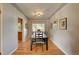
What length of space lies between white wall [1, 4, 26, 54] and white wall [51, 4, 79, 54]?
0.85 meters

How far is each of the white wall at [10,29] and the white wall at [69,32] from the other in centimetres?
85

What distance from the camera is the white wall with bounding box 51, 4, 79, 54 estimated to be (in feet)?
7.95

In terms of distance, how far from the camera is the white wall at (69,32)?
2.42 m

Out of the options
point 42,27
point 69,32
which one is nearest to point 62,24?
point 69,32

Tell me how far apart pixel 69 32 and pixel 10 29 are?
1.34 m

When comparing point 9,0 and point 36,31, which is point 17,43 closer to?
point 36,31

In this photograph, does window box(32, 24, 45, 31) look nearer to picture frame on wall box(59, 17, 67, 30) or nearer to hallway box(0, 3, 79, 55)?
hallway box(0, 3, 79, 55)

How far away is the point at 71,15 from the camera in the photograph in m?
2.61

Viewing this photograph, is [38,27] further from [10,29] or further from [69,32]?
[69,32]

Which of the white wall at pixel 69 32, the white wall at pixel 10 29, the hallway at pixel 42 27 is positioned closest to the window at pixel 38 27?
the hallway at pixel 42 27

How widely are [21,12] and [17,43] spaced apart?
695 millimetres

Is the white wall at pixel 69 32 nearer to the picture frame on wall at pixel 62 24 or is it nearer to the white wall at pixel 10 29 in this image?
the picture frame on wall at pixel 62 24

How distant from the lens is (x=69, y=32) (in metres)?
2.78

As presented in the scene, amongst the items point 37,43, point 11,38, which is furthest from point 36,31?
point 11,38
